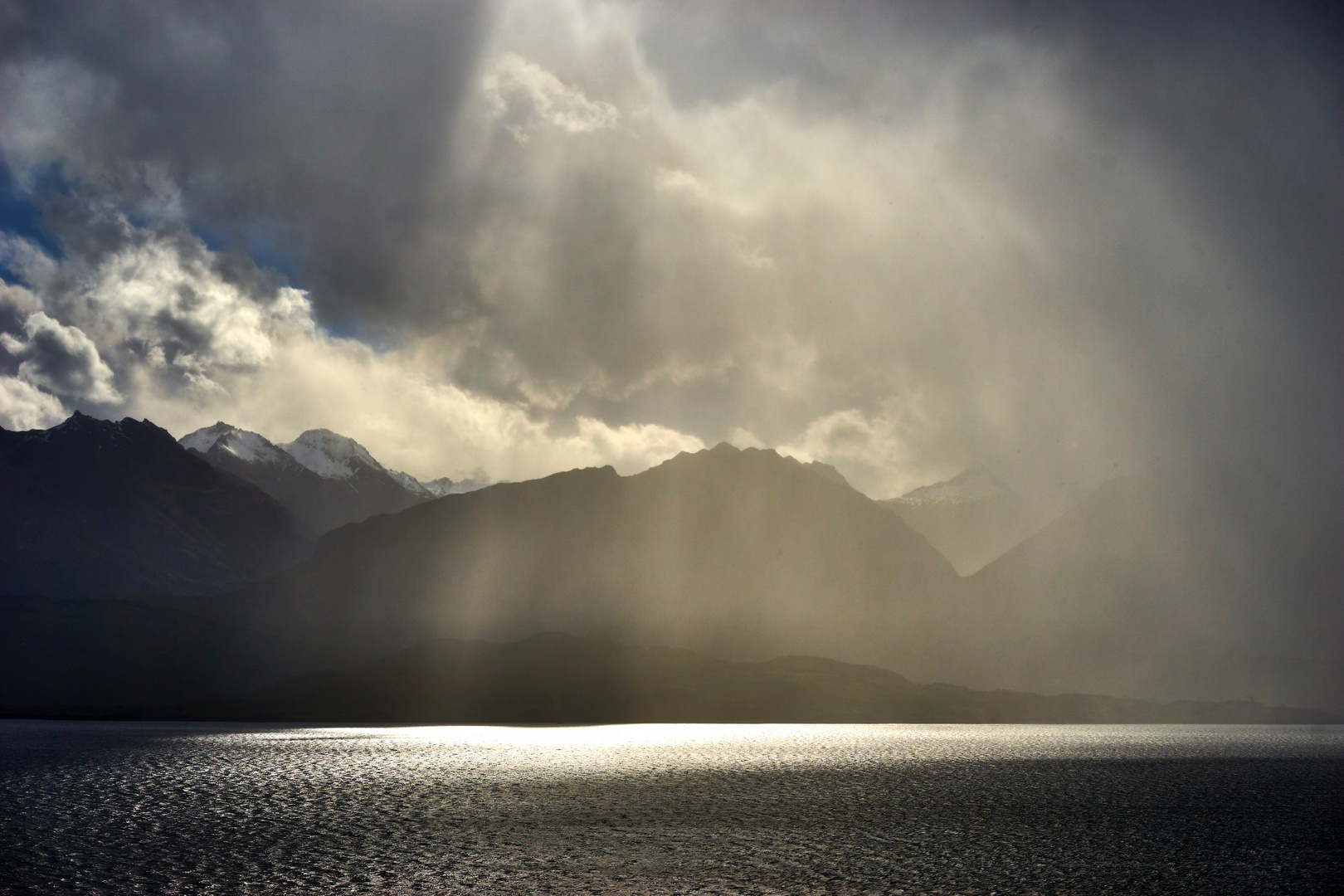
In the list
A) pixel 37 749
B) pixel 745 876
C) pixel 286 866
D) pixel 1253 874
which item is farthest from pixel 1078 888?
pixel 37 749

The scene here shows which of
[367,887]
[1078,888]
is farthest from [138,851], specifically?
[1078,888]

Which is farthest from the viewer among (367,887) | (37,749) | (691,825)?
(37,749)

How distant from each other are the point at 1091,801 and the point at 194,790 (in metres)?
77.5

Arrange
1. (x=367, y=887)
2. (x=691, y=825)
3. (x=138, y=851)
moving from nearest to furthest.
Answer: (x=367, y=887) → (x=138, y=851) → (x=691, y=825)

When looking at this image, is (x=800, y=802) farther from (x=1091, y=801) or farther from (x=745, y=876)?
(x=745, y=876)

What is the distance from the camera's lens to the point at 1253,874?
45.0 m

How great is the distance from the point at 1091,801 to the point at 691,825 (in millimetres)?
38858

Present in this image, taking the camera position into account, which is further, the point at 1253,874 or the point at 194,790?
the point at 194,790

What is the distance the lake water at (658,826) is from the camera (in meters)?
43.0

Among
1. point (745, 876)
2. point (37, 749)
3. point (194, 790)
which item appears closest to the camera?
point (745, 876)

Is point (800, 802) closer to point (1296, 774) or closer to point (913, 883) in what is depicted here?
point (913, 883)

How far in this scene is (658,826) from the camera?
60781mm

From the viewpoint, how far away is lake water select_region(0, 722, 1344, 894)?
43.0 metres

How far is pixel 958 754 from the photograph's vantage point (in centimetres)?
14738
